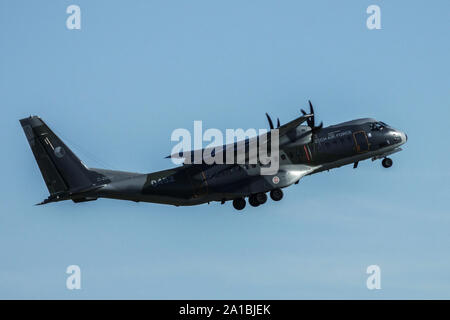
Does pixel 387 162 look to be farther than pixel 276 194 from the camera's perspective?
Yes

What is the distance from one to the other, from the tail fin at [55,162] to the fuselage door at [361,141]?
16892 millimetres

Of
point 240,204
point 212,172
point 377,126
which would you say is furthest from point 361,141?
point 212,172

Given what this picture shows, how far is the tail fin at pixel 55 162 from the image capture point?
48969mm

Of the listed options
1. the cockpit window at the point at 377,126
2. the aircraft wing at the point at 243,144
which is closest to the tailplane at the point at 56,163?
the aircraft wing at the point at 243,144

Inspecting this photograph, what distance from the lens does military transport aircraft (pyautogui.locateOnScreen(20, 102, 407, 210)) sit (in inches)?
1935

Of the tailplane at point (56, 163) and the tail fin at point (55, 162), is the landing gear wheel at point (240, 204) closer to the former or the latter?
the tailplane at point (56, 163)

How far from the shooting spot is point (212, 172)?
50.3 metres

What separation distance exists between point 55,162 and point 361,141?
19531mm

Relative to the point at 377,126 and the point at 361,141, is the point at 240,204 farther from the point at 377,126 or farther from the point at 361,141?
the point at 377,126

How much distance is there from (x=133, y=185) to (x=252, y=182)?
7.45 meters

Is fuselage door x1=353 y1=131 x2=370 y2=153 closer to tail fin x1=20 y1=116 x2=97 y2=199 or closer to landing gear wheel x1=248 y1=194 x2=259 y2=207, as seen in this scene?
landing gear wheel x1=248 y1=194 x2=259 y2=207

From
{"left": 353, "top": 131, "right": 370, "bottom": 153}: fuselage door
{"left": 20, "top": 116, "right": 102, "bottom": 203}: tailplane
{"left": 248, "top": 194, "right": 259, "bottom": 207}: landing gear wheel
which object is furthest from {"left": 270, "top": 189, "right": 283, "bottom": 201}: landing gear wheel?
{"left": 20, "top": 116, "right": 102, "bottom": 203}: tailplane

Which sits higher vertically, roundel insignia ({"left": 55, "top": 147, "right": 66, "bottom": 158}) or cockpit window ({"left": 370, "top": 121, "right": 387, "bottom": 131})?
cockpit window ({"left": 370, "top": 121, "right": 387, "bottom": 131})

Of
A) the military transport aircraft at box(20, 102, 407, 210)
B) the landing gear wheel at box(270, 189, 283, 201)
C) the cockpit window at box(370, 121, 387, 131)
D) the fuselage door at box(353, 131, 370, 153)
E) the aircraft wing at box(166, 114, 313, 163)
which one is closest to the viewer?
the aircraft wing at box(166, 114, 313, 163)
